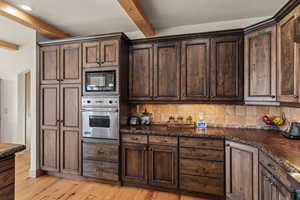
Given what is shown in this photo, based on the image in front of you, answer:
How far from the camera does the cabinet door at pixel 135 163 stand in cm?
258

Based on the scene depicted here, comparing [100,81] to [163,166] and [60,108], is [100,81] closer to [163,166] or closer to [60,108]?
[60,108]

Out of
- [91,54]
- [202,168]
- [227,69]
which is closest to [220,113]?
[227,69]

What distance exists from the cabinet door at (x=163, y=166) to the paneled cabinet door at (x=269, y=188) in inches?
41.4

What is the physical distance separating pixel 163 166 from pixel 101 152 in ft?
3.41

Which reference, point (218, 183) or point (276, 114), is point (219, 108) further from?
point (218, 183)

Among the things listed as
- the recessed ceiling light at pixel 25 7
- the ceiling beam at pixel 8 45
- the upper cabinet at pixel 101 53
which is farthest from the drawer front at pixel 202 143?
the ceiling beam at pixel 8 45

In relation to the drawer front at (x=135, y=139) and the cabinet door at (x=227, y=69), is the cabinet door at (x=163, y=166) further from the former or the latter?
the cabinet door at (x=227, y=69)

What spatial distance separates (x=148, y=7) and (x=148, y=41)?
0.57 meters

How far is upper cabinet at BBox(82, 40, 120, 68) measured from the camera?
2730 millimetres

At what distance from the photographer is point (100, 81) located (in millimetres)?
2795

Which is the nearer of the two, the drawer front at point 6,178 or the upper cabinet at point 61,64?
the drawer front at point 6,178

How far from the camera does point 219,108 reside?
2889mm

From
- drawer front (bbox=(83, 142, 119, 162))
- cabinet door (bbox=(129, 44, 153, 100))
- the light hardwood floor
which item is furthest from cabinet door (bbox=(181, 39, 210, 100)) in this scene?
the light hardwood floor

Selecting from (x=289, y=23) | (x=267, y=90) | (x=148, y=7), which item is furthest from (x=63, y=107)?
(x=289, y=23)
